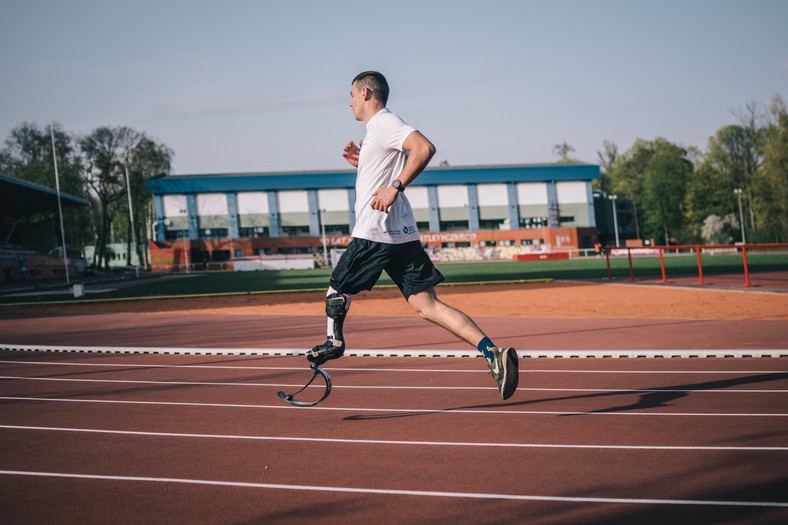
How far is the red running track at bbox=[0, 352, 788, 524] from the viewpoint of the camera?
3.04m

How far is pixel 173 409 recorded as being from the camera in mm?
5426

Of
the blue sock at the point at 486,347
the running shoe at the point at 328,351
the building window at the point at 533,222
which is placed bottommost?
the blue sock at the point at 486,347

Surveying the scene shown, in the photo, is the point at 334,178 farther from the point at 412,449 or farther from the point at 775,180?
the point at 412,449

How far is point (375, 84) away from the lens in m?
4.89

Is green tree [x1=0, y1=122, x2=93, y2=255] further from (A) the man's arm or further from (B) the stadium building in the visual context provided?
(A) the man's arm

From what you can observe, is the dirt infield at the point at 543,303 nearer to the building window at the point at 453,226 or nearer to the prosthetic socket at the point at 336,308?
the prosthetic socket at the point at 336,308

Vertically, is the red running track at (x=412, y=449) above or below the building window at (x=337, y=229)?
below

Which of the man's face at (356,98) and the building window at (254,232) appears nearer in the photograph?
the man's face at (356,98)

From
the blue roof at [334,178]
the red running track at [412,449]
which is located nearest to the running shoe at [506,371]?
the red running track at [412,449]

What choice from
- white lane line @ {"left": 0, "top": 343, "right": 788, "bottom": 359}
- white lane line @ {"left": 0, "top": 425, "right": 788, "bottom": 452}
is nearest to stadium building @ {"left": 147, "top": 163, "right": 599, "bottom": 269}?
white lane line @ {"left": 0, "top": 343, "right": 788, "bottom": 359}

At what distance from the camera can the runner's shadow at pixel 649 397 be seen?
4938 millimetres

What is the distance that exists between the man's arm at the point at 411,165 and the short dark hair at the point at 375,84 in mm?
510

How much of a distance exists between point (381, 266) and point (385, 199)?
574 millimetres

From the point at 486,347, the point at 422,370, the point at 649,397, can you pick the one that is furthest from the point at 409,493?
the point at 422,370
